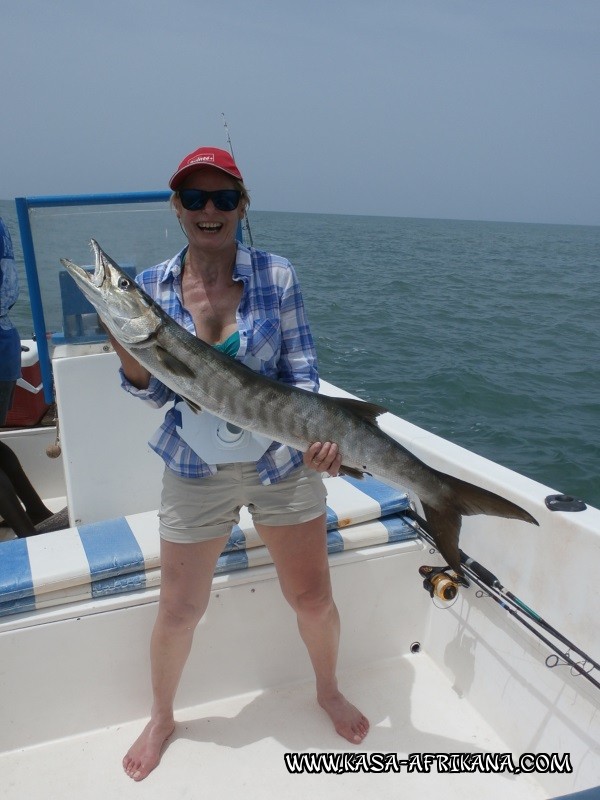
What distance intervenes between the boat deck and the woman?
560mm

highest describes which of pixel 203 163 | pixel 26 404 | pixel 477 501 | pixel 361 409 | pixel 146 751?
pixel 203 163

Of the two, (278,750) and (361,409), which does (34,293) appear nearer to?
(361,409)

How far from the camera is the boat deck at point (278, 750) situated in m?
2.78

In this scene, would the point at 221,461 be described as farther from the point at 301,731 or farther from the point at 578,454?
the point at 578,454

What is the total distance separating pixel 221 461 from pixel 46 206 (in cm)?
208

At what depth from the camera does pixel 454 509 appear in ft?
8.20

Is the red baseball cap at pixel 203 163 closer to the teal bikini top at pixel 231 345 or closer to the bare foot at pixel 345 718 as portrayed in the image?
the teal bikini top at pixel 231 345

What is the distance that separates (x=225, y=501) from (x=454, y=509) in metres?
0.88

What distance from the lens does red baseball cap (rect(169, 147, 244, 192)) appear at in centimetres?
229

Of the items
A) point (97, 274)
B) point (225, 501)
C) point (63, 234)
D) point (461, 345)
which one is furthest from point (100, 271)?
point (461, 345)

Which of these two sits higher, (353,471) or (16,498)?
(353,471)

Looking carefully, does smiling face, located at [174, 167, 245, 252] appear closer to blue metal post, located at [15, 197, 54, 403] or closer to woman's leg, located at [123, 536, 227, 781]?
woman's leg, located at [123, 536, 227, 781]

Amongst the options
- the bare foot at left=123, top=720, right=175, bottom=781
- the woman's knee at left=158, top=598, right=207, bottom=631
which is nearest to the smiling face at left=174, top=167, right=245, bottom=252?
the woman's knee at left=158, top=598, right=207, bottom=631

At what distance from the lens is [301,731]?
309 cm
